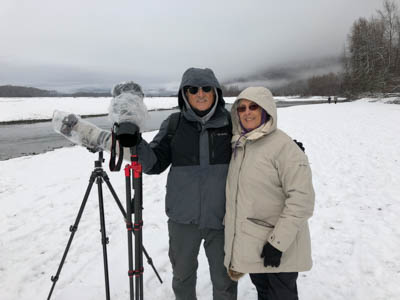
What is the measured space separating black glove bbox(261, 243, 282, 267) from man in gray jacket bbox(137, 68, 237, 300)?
0.43m

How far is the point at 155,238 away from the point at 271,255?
2.68 metres

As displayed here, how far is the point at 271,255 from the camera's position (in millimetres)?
1826

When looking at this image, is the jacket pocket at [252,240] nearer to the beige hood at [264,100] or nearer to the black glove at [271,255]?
the black glove at [271,255]

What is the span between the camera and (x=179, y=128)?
221cm

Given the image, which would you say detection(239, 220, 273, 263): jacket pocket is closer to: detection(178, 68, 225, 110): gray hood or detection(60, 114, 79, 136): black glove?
detection(178, 68, 225, 110): gray hood

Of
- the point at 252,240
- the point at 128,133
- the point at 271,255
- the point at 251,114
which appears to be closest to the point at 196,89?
the point at 251,114

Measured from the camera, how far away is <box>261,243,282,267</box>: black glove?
1816mm

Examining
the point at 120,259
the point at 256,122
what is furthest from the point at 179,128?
the point at 120,259

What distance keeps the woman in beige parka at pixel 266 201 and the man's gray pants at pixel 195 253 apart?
0.43 ft

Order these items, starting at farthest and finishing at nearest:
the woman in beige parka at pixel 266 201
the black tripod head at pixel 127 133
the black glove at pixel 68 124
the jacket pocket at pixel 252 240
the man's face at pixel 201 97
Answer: the man's face at pixel 201 97, the black glove at pixel 68 124, the jacket pocket at pixel 252 240, the woman in beige parka at pixel 266 201, the black tripod head at pixel 127 133

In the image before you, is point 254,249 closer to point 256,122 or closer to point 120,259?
point 256,122

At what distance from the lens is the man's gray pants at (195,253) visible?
7.09 feet

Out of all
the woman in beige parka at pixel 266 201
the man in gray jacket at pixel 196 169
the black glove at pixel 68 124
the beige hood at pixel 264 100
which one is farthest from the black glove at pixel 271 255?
the black glove at pixel 68 124

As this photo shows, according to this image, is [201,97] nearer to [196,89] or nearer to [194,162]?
[196,89]
